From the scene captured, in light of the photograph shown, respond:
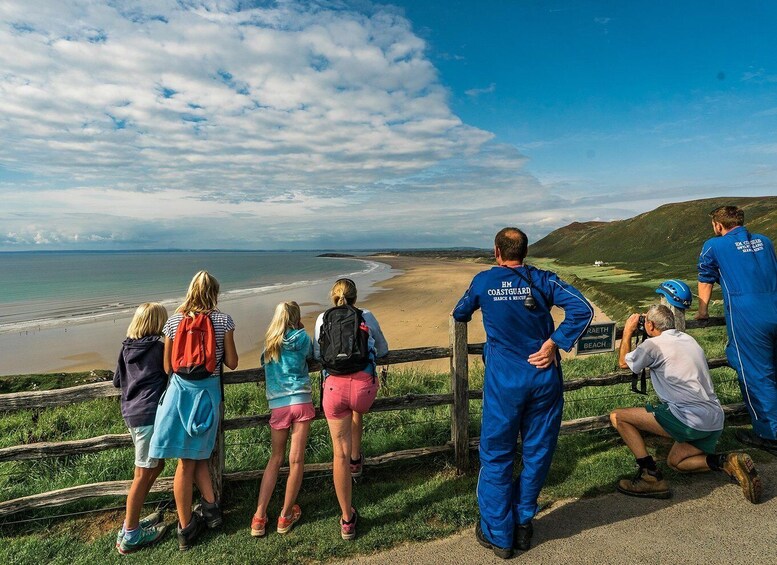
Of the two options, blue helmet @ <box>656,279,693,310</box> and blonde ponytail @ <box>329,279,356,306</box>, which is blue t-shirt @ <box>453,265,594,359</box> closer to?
blonde ponytail @ <box>329,279,356,306</box>

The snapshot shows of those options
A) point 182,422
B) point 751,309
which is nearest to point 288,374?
point 182,422

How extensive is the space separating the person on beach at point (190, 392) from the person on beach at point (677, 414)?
12.9 ft

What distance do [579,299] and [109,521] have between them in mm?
4821

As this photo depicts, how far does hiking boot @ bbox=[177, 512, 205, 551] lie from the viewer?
382 centimetres

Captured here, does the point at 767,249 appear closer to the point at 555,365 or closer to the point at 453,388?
the point at 555,365

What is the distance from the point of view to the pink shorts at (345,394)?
3900 mm

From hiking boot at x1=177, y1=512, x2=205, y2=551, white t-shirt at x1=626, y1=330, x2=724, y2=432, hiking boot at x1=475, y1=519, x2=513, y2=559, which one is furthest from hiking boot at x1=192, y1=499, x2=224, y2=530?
white t-shirt at x1=626, y1=330, x2=724, y2=432

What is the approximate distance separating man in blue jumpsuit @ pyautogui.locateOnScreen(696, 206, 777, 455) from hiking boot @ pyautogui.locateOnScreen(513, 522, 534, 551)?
3139 mm

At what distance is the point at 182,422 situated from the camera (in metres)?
3.79

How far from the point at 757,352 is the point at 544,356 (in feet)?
9.70

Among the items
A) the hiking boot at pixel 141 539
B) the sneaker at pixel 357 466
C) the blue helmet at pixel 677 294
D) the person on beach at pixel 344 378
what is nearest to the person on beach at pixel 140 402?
the hiking boot at pixel 141 539

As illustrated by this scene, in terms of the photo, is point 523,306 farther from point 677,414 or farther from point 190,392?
point 190,392

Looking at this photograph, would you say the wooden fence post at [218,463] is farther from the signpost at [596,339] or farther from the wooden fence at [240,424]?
the signpost at [596,339]

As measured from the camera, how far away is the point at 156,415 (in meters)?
3.82
